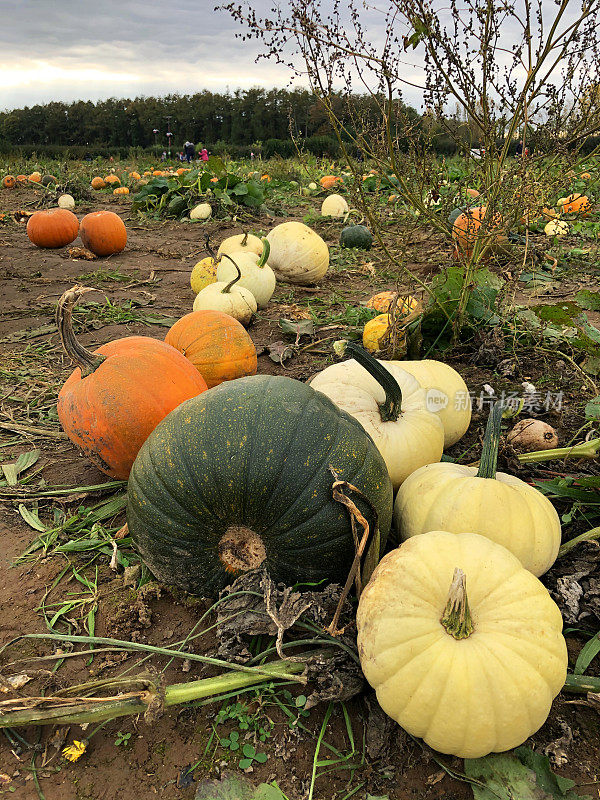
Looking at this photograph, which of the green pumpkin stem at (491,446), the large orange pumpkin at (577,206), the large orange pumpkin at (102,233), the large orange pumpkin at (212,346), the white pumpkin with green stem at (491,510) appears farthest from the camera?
the large orange pumpkin at (102,233)

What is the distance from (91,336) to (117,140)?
31.3m

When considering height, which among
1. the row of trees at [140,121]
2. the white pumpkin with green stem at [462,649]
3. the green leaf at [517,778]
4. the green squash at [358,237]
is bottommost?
the green leaf at [517,778]

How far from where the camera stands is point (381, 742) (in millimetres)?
1714

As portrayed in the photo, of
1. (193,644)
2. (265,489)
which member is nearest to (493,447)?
(265,489)

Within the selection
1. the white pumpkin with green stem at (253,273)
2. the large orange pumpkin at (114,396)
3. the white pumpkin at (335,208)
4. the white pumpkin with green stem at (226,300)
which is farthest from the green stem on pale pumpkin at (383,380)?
the white pumpkin at (335,208)

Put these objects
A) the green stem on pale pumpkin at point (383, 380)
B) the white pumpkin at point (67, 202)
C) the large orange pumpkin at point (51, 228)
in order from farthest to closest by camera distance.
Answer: the white pumpkin at point (67, 202)
the large orange pumpkin at point (51, 228)
the green stem on pale pumpkin at point (383, 380)

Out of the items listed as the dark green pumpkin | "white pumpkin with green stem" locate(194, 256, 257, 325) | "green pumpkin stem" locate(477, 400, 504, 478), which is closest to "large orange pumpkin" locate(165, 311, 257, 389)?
"white pumpkin with green stem" locate(194, 256, 257, 325)

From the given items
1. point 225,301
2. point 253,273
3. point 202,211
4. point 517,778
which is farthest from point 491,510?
point 202,211

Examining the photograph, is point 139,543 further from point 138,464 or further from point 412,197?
point 412,197

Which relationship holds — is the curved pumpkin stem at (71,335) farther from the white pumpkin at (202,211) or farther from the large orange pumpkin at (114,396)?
the white pumpkin at (202,211)

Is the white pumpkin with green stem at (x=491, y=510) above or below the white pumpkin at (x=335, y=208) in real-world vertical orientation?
below

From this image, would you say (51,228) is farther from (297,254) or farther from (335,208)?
(335,208)

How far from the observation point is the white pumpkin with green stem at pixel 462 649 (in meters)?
1.56

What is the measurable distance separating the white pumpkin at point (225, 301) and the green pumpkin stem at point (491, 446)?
2.98 m
